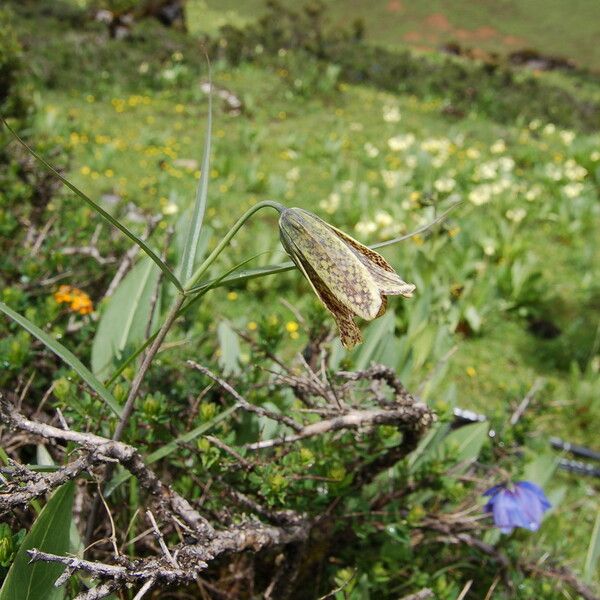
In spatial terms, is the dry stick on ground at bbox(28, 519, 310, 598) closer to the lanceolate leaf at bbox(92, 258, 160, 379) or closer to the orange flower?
the lanceolate leaf at bbox(92, 258, 160, 379)

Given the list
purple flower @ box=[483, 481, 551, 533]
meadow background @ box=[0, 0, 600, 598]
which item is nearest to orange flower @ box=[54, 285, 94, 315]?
meadow background @ box=[0, 0, 600, 598]

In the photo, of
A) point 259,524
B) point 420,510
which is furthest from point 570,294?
point 259,524

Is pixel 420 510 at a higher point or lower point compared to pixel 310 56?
lower

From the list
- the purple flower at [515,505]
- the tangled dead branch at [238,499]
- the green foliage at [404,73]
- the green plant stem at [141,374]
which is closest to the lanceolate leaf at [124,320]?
the tangled dead branch at [238,499]

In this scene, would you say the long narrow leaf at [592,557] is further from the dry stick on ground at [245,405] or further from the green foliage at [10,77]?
the green foliage at [10,77]

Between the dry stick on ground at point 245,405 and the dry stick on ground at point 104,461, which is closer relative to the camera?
the dry stick on ground at point 104,461

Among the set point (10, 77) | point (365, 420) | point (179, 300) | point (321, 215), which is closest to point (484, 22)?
point (321, 215)

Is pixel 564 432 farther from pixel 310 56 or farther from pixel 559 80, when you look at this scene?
pixel 559 80
